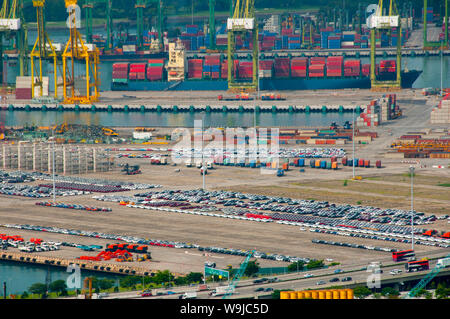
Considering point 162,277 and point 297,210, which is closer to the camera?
point 162,277

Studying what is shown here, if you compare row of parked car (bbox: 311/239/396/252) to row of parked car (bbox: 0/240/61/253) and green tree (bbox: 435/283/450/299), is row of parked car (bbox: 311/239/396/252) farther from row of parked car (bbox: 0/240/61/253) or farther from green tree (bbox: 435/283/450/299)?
row of parked car (bbox: 0/240/61/253)

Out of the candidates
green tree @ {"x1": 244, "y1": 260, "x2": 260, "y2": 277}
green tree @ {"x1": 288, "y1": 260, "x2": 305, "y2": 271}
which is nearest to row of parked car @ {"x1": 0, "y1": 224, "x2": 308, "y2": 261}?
green tree @ {"x1": 288, "y1": 260, "x2": 305, "y2": 271}

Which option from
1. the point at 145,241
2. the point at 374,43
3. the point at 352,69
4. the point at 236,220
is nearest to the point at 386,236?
the point at 236,220

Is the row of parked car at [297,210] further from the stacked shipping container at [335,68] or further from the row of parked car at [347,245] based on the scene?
the stacked shipping container at [335,68]

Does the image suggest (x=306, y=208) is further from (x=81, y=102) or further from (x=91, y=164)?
(x=81, y=102)

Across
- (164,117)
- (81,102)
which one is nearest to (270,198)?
(164,117)

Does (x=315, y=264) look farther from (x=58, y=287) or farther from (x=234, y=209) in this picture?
(x=234, y=209)

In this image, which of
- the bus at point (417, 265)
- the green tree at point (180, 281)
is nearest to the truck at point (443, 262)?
the bus at point (417, 265)
